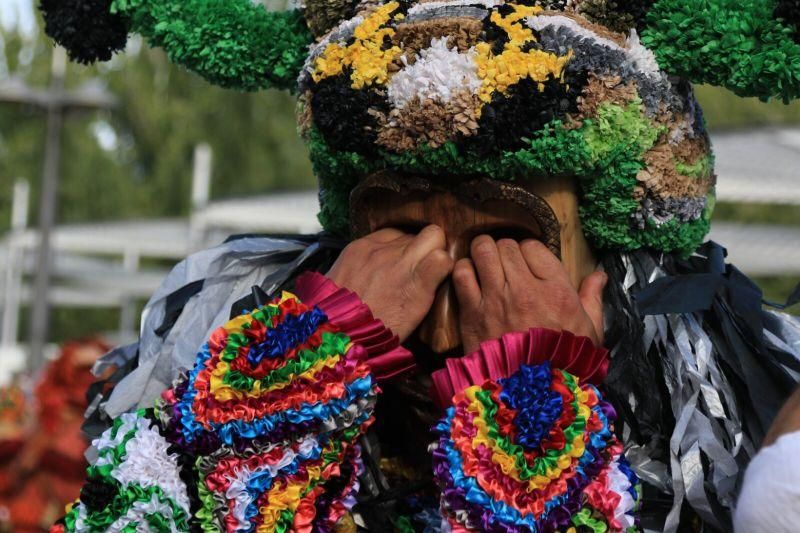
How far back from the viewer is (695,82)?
164 centimetres

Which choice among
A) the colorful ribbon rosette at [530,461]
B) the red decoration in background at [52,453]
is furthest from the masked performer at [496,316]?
the red decoration in background at [52,453]

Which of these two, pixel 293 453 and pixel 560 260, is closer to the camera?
pixel 293 453

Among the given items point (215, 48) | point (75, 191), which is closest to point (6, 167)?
point (75, 191)

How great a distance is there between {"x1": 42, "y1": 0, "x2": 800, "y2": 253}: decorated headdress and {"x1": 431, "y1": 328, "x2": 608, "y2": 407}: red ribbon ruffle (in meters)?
0.24

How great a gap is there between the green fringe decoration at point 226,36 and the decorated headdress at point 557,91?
0.12 meters

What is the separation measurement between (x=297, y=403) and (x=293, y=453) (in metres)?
0.07

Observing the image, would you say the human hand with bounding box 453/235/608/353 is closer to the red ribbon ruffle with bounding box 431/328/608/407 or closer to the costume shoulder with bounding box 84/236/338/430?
the red ribbon ruffle with bounding box 431/328/608/407

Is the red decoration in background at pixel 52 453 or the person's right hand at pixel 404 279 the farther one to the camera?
the red decoration in background at pixel 52 453

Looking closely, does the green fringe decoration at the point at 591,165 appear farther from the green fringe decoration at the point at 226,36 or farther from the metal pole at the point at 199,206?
the metal pole at the point at 199,206

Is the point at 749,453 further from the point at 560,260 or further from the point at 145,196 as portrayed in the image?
the point at 145,196

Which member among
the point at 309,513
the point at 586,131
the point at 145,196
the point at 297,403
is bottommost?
the point at 145,196

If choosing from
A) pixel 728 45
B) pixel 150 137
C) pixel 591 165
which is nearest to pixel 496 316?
pixel 591 165

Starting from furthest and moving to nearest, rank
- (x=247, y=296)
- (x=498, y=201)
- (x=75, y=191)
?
1. (x=75, y=191)
2. (x=247, y=296)
3. (x=498, y=201)

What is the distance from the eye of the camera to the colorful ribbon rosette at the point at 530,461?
1.42m
